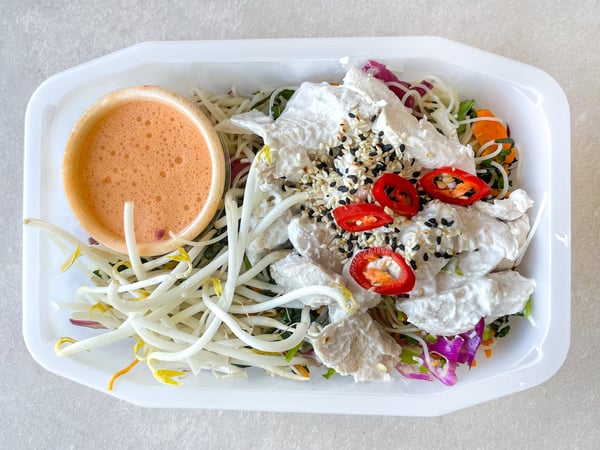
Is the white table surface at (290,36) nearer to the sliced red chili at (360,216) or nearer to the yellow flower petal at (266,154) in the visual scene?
the yellow flower petal at (266,154)

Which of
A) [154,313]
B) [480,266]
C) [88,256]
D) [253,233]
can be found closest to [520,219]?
[480,266]

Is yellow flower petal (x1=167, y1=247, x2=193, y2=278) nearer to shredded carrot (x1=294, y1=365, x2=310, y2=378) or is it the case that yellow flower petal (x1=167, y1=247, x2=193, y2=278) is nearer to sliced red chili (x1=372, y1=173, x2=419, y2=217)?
shredded carrot (x1=294, y1=365, x2=310, y2=378)

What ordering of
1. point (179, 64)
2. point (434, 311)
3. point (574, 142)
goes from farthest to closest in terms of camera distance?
point (574, 142) < point (179, 64) < point (434, 311)

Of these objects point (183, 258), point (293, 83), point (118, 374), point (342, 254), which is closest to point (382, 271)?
point (342, 254)

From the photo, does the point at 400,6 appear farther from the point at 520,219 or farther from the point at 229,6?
the point at 520,219

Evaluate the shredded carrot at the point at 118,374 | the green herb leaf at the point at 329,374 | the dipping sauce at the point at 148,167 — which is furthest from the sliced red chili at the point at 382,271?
the shredded carrot at the point at 118,374

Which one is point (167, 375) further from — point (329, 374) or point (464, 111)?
point (464, 111)

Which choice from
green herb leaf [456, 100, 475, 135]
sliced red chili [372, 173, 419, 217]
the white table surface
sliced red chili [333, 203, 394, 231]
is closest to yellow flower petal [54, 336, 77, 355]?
the white table surface
